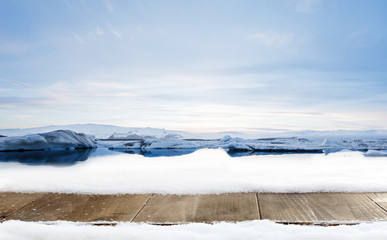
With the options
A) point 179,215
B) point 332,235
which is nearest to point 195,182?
point 179,215

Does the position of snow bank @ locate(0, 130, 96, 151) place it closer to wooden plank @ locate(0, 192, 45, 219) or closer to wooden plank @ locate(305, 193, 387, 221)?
wooden plank @ locate(0, 192, 45, 219)

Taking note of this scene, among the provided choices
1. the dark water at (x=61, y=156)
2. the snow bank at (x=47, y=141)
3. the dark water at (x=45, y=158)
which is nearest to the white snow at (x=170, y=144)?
the dark water at (x=61, y=156)

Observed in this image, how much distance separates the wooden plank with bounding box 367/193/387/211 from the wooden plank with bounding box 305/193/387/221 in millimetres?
35

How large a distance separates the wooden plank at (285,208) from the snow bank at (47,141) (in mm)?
10874

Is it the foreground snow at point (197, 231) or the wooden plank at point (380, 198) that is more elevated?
the wooden plank at point (380, 198)

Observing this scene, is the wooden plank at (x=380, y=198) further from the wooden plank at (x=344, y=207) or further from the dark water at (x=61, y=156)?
the dark water at (x=61, y=156)

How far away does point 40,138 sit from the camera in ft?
35.1

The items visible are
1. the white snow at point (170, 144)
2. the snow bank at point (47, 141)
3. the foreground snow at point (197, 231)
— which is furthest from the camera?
the white snow at point (170, 144)

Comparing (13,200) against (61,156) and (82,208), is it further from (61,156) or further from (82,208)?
(61,156)

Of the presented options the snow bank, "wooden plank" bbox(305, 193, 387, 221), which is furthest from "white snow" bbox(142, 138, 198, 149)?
"wooden plank" bbox(305, 193, 387, 221)

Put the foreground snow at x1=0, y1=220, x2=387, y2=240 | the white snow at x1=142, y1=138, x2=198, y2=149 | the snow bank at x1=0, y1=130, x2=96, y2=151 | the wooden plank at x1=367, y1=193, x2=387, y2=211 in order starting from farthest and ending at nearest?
the white snow at x1=142, y1=138, x2=198, y2=149 < the snow bank at x1=0, y1=130, x2=96, y2=151 < the wooden plank at x1=367, y1=193, x2=387, y2=211 < the foreground snow at x1=0, y1=220, x2=387, y2=240

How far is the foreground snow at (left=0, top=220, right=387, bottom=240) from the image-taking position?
4.10 ft

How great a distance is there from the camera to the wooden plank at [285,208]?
5.09 feet

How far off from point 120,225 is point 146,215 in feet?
0.68
